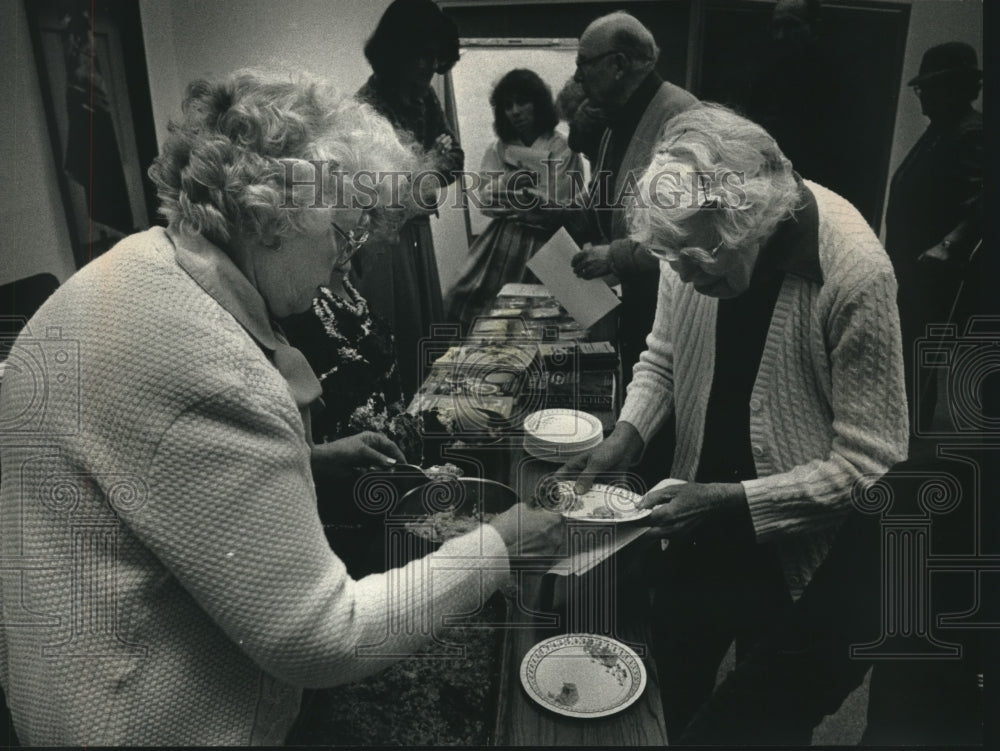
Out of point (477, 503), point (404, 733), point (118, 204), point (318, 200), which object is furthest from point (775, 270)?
point (118, 204)

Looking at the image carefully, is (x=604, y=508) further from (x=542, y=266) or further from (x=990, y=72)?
(x=990, y=72)

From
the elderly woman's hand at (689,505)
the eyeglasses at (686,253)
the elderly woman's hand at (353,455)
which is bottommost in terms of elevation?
the elderly woman's hand at (689,505)

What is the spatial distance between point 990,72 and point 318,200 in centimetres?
124

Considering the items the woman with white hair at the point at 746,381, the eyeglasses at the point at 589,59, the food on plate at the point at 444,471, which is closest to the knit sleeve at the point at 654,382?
the woman with white hair at the point at 746,381

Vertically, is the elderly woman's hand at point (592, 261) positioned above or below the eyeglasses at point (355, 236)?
below

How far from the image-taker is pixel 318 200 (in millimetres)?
1141

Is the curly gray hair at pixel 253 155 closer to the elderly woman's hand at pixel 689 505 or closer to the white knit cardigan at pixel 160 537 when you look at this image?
the white knit cardigan at pixel 160 537

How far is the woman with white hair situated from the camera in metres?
1.39

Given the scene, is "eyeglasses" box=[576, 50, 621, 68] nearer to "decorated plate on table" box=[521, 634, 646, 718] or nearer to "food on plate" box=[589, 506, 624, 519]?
"food on plate" box=[589, 506, 624, 519]

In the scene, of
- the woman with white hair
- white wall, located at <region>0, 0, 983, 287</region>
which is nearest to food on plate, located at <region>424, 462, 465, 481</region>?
the woman with white hair

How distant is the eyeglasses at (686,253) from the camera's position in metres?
1.42

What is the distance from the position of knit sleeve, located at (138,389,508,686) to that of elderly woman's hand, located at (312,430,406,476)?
39cm

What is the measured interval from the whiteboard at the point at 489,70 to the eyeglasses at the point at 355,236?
298mm

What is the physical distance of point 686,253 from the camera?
1.43 metres
